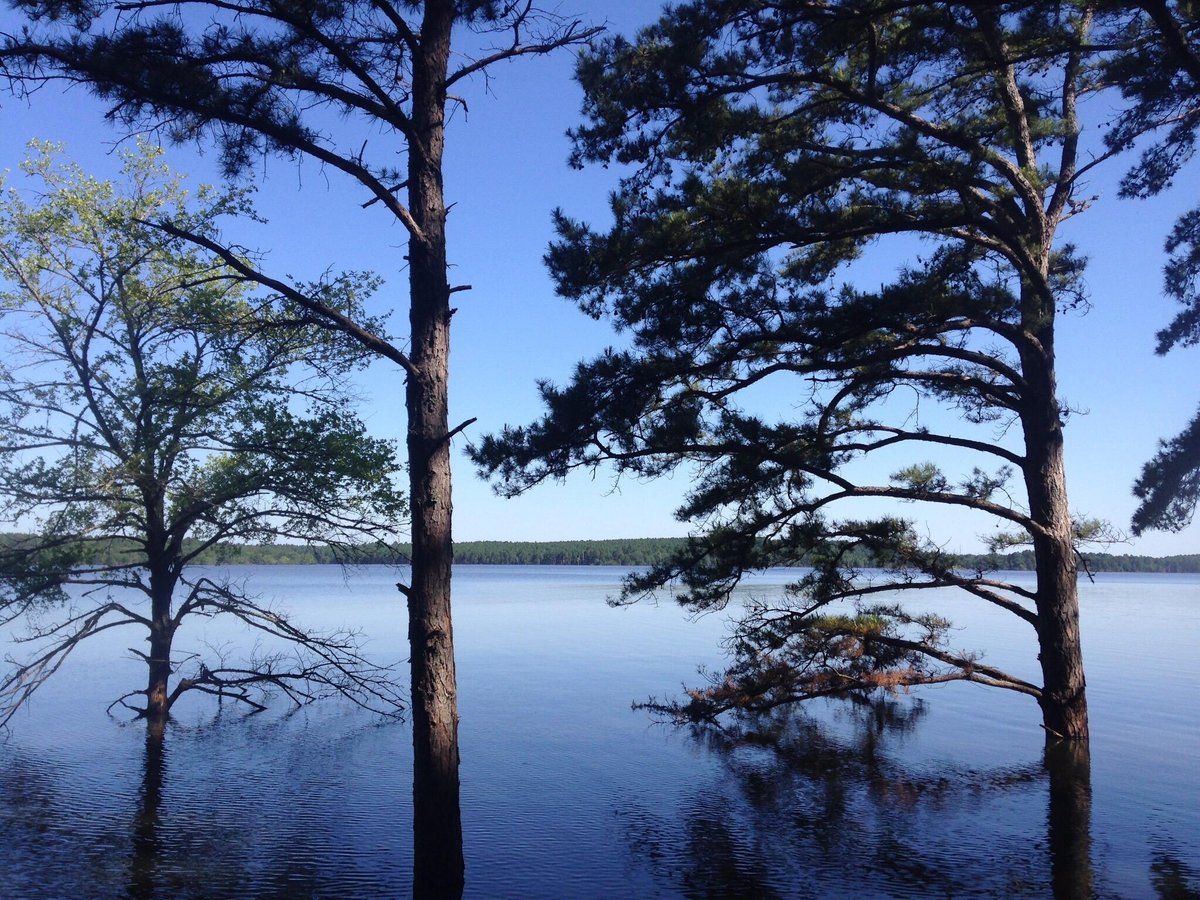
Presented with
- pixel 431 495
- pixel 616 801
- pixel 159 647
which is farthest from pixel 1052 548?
pixel 159 647

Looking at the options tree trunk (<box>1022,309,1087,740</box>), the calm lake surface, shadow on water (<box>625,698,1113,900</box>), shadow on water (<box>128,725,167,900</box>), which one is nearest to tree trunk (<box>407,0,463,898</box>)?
the calm lake surface

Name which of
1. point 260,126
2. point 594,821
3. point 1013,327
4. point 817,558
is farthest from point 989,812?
point 260,126

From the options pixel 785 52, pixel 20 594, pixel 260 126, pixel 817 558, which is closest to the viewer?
pixel 260 126

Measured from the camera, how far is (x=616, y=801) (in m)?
9.72

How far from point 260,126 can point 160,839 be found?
21.6 feet

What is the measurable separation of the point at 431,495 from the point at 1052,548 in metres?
7.15

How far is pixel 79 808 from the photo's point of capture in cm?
951

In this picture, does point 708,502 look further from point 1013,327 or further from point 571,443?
point 1013,327

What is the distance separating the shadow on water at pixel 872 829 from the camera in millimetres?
7188

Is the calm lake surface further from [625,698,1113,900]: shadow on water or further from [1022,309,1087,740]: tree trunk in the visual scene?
[1022,309,1087,740]: tree trunk

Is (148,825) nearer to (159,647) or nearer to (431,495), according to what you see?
(159,647)

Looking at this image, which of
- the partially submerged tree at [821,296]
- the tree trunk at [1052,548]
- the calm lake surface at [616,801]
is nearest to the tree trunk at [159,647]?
the calm lake surface at [616,801]

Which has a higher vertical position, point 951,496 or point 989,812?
point 951,496

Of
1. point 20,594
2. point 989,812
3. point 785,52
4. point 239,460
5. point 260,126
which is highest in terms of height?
point 785,52
